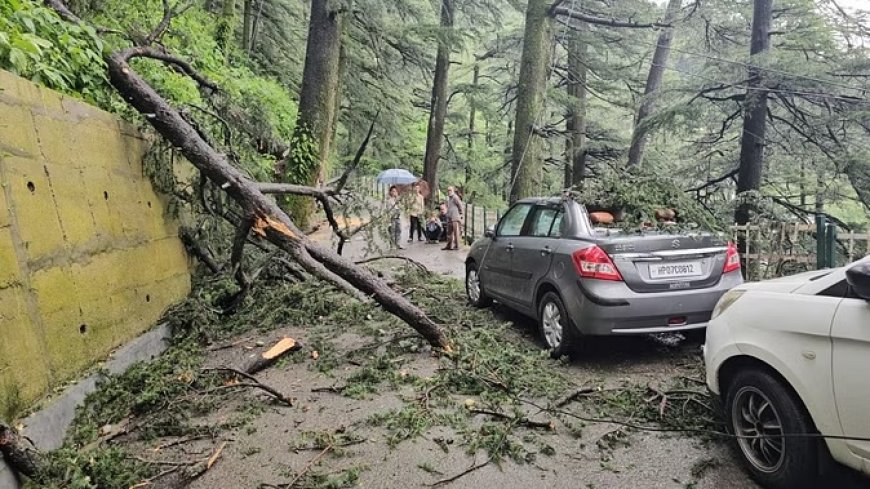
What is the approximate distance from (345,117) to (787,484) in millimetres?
16678

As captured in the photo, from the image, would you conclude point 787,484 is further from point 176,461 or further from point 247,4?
point 247,4

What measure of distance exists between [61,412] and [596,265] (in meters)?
4.32

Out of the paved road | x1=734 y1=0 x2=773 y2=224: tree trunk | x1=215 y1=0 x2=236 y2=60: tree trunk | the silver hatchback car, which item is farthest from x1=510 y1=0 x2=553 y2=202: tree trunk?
x1=215 y1=0 x2=236 y2=60: tree trunk

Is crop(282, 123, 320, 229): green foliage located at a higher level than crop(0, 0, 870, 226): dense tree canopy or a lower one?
lower

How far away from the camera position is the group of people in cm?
1426

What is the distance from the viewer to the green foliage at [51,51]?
3.81 metres

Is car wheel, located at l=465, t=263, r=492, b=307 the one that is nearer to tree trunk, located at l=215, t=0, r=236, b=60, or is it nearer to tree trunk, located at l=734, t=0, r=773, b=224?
tree trunk, located at l=734, t=0, r=773, b=224

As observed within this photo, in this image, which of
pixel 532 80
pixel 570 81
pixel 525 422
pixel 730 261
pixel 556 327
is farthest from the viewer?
pixel 570 81

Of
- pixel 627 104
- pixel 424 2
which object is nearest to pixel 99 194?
pixel 627 104

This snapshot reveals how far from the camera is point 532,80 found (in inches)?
401

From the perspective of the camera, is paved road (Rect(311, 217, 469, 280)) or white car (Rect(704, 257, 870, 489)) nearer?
white car (Rect(704, 257, 870, 489))

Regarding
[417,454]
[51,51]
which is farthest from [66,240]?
[417,454]

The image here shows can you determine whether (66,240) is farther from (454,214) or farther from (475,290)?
(454,214)

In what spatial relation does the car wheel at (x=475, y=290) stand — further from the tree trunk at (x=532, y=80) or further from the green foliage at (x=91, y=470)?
the green foliage at (x=91, y=470)
